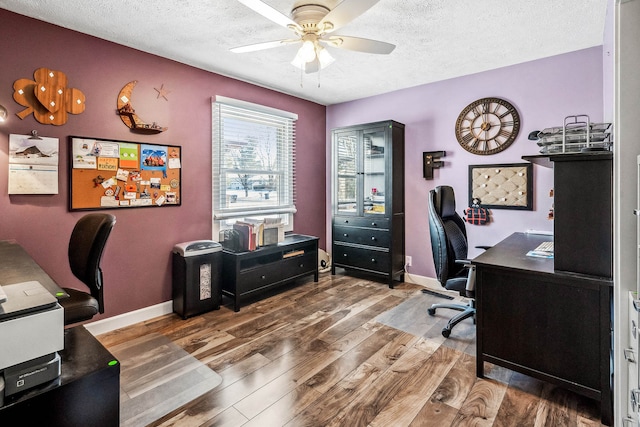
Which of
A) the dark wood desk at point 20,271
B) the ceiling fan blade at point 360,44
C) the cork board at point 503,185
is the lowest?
the dark wood desk at point 20,271

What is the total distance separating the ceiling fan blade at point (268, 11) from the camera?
1696 mm

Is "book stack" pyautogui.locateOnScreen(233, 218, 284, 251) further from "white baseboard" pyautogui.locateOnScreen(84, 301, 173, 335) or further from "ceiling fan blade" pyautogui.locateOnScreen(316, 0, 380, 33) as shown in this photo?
"ceiling fan blade" pyautogui.locateOnScreen(316, 0, 380, 33)

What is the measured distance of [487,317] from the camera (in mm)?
1963

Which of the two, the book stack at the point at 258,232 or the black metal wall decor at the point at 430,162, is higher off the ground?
the black metal wall decor at the point at 430,162

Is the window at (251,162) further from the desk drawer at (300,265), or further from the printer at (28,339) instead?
the printer at (28,339)

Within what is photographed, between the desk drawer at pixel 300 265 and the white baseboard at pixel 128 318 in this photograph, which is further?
the desk drawer at pixel 300 265

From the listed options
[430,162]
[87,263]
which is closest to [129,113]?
[87,263]

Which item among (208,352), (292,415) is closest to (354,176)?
(208,352)

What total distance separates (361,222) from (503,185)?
1585 millimetres

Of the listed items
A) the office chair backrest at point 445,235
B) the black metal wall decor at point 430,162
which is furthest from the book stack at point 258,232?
the black metal wall decor at point 430,162

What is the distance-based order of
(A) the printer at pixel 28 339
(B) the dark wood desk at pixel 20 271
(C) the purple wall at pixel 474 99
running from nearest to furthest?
(A) the printer at pixel 28 339
(B) the dark wood desk at pixel 20 271
(C) the purple wall at pixel 474 99

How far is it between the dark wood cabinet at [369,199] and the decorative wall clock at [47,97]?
2.74 meters

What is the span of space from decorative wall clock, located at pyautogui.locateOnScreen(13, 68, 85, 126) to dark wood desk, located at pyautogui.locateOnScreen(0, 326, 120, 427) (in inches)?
73.8

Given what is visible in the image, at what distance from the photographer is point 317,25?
206 cm
